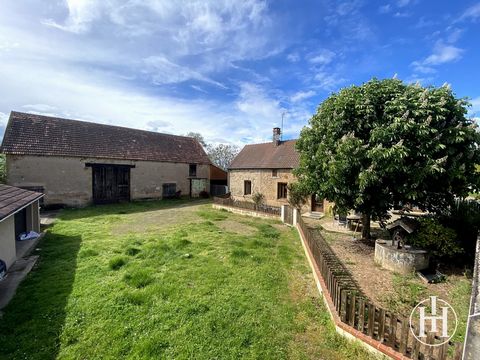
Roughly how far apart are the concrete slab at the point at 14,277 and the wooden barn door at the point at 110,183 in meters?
13.0

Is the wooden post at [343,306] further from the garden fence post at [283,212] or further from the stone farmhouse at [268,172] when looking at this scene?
the stone farmhouse at [268,172]

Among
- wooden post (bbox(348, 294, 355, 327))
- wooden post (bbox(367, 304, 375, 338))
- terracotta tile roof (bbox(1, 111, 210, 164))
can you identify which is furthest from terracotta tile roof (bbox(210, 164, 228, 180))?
wooden post (bbox(367, 304, 375, 338))

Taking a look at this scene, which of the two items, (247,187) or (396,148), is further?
(247,187)

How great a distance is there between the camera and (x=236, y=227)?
13648mm

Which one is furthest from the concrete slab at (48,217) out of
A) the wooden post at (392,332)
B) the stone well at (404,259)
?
the stone well at (404,259)

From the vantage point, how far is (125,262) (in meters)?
8.02

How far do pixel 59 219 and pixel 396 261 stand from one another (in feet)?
58.1

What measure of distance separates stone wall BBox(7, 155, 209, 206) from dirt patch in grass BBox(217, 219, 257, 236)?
11615 millimetres

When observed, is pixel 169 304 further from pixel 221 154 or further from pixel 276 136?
pixel 221 154

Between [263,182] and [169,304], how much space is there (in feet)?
56.0

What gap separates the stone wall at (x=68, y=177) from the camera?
17.2 m

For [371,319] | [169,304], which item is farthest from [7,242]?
[371,319]

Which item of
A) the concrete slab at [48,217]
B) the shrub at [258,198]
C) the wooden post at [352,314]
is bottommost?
the concrete slab at [48,217]

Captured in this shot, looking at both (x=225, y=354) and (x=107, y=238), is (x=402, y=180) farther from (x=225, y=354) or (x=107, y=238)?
(x=107, y=238)
